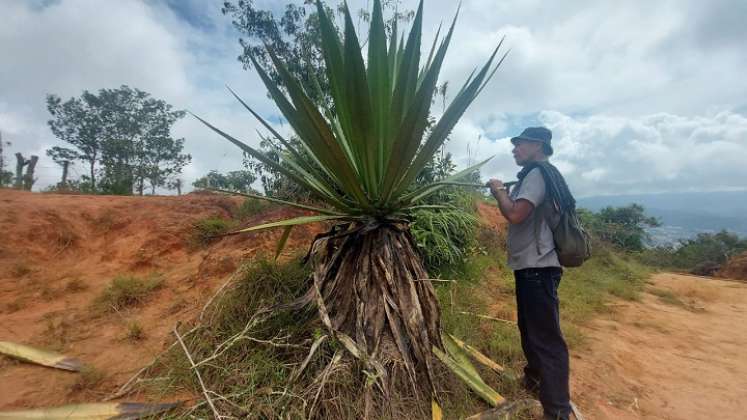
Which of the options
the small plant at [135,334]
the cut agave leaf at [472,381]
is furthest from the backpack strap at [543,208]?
the small plant at [135,334]

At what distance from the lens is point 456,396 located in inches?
72.0

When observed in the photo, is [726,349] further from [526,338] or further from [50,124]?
[50,124]

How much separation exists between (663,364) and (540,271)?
2.00 meters

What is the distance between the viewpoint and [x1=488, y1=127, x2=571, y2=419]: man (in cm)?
182

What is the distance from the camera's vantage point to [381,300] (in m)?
1.76

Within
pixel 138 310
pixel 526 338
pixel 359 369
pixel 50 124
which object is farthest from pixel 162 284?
pixel 50 124

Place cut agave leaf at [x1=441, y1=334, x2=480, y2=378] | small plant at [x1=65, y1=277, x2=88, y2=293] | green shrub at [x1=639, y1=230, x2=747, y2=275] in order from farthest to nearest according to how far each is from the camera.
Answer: green shrub at [x1=639, y1=230, x2=747, y2=275], small plant at [x1=65, y1=277, x2=88, y2=293], cut agave leaf at [x1=441, y1=334, x2=480, y2=378]

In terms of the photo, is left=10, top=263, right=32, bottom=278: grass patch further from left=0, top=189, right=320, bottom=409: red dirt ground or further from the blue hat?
the blue hat

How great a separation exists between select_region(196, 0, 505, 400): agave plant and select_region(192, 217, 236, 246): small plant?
106 inches

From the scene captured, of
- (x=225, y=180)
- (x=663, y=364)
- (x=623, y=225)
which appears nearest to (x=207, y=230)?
(x=663, y=364)

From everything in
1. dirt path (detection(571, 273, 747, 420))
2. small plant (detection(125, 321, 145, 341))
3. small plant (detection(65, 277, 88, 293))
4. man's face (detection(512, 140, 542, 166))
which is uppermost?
man's face (detection(512, 140, 542, 166))

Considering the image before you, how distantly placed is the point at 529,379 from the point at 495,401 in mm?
417

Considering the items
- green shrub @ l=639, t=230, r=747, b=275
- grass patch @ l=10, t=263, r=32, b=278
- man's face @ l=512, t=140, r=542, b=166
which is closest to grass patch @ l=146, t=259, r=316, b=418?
man's face @ l=512, t=140, r=542, b=166

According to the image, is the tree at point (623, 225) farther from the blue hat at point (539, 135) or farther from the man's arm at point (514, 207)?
the man's arm at point (514, 207)
